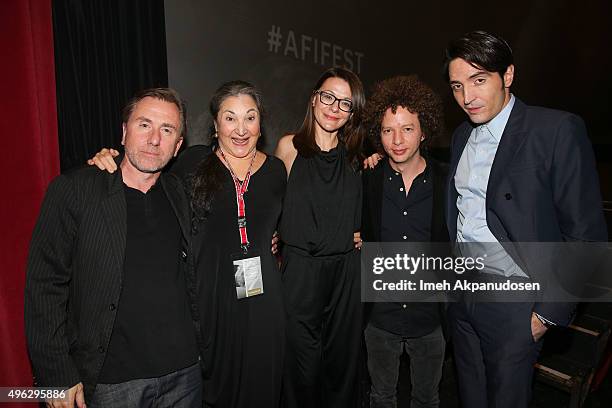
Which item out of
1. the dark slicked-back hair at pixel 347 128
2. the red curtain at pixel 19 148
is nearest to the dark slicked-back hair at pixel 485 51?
the dark slicked-back hair at pixel 347 128

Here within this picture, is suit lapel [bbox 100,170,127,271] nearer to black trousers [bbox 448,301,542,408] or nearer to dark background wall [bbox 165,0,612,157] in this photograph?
black trousers [bbox 448,301,542,408]

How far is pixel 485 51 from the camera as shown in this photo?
Answer: 1783mm

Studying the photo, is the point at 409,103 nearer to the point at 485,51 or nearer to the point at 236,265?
the point at 485,51

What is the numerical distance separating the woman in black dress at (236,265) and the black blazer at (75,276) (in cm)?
42

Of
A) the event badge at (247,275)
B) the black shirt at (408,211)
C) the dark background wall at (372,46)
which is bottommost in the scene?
the event badge at (247,275)

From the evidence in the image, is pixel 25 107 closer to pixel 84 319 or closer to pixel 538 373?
pixel 84 319

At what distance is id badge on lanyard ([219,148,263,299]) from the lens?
203 centimetres

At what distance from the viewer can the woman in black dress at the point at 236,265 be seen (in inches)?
79.7

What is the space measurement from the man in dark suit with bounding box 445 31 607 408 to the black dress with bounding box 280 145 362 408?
25.4 inches

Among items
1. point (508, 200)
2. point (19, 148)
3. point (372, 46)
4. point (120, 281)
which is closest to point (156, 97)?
point (120, 281)

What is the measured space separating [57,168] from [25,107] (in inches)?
14.7

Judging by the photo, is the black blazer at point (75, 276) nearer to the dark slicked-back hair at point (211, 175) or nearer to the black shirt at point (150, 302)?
the black shirt at point (150, 302)

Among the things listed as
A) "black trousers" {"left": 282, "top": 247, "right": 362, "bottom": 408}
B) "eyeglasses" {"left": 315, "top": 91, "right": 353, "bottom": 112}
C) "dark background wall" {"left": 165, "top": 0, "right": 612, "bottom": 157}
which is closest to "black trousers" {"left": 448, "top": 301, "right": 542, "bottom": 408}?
"black trousers" {"left": 282, "top": 247, "right": 362, "bottom": 408}

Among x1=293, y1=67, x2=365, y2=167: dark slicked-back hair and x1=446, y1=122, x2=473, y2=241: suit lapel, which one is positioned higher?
x1=293, y1=67, x2=365, y2=167: dark slicked-back hair
